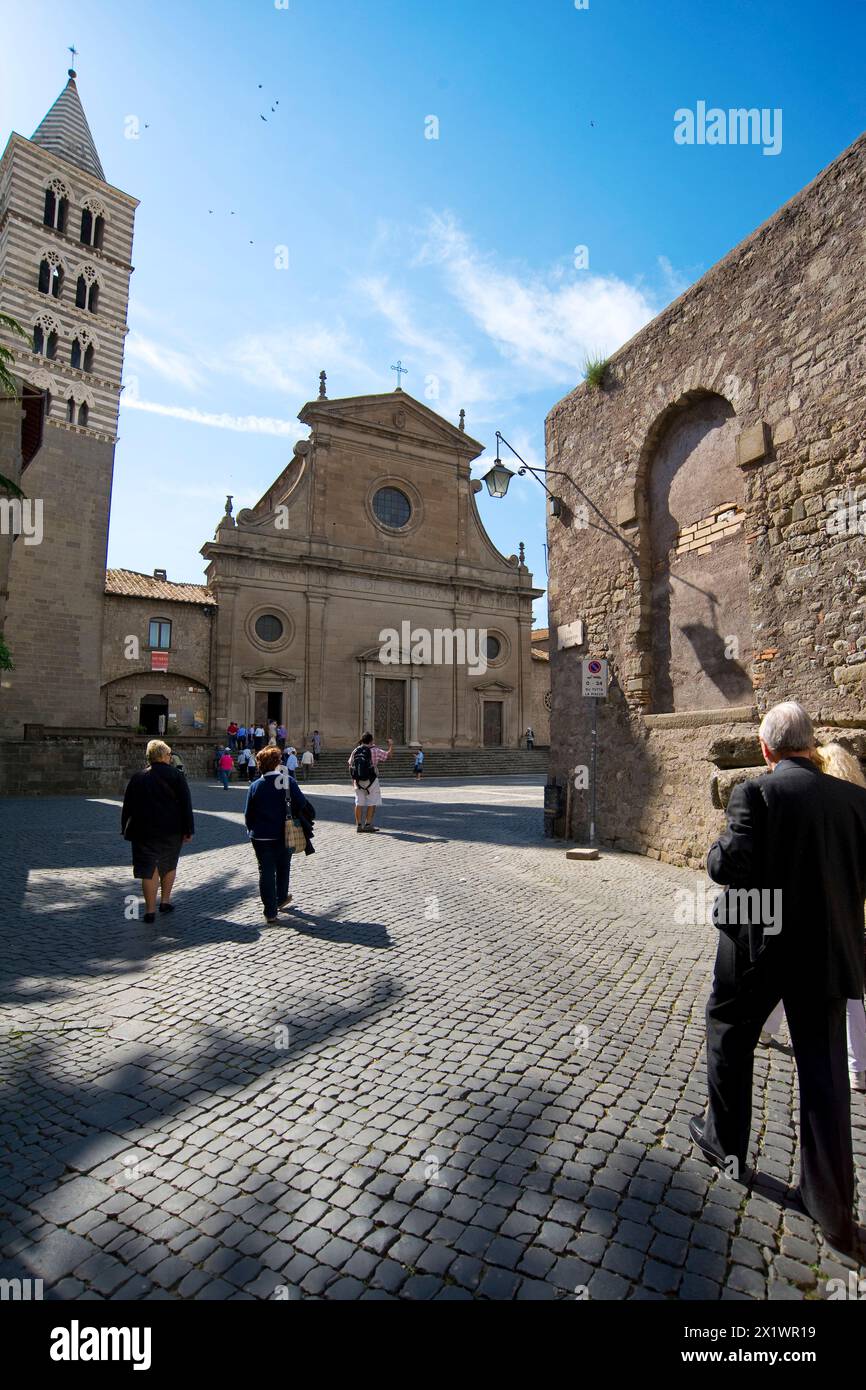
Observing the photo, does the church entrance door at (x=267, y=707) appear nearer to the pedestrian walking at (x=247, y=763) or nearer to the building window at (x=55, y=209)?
the pedestrian walking at (x=247, y=763)

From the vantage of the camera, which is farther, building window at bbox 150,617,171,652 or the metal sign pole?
building window at bbox 150,617,171,652

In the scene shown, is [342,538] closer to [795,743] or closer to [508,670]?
[508,670]

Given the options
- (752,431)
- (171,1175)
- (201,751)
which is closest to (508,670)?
(201,751)

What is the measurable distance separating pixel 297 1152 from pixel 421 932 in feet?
10.0

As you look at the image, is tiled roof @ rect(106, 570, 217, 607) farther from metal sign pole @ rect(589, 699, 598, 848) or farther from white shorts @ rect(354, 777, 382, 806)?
metal sign pole @ rect(589, 699, 598, 848)

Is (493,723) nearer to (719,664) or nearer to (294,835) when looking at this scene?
(719,664)

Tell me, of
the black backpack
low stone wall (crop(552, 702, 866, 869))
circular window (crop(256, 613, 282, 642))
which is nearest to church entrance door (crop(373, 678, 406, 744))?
circular window (crop(256, 613, 282, 642))

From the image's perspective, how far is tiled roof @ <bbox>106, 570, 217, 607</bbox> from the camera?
28945mm

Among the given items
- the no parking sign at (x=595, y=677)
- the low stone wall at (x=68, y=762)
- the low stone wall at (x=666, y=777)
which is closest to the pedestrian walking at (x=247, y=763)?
the low stone wall at (x=68, y=762)

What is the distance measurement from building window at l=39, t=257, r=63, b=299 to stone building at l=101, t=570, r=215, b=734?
38.4ft

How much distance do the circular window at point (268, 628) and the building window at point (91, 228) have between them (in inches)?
688

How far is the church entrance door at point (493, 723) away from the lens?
36.3 meters

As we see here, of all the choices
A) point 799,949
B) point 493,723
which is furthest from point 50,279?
point 799,949

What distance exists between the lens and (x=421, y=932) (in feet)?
18.6
